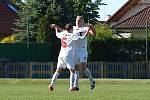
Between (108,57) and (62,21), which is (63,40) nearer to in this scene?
(108,57)

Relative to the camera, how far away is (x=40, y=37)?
38875mm

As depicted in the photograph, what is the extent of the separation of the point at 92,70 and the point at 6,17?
27152 mm

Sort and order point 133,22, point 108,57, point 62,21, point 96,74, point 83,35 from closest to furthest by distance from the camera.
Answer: point 83,35 → point 96,74 → point 108,57 → point 62,21 → point 133,22

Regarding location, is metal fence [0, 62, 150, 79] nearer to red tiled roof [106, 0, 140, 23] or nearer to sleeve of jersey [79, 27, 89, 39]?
sleeve of jersey [79, 27, 89, 39]

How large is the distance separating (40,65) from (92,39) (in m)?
4.56

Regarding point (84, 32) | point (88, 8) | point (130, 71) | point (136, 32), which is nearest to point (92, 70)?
point (130, 71)

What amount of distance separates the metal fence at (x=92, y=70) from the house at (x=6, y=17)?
2200 cm

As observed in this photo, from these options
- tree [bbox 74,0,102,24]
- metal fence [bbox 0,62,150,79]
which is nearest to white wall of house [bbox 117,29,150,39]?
tree [bbox 74,0,102,24]

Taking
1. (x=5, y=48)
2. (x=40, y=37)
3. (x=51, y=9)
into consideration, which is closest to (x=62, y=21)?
(x=51, y=9)

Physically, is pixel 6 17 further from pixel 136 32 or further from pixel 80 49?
pixel 80 49

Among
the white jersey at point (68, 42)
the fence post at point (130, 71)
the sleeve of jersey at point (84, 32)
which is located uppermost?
the sleeve of jersey at point (84, 32)

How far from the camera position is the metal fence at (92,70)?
114 ft

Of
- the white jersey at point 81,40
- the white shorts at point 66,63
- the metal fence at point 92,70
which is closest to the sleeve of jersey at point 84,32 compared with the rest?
the white jersey at point 81,40

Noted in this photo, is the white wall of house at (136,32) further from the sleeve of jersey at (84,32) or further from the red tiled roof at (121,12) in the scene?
the sleeve of jersey at (84,32)
